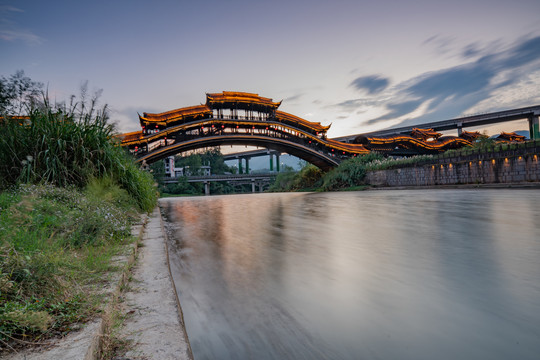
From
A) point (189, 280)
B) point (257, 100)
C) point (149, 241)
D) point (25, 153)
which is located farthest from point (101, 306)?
point (257, 100)

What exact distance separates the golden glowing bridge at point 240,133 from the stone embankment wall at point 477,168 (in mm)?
21679

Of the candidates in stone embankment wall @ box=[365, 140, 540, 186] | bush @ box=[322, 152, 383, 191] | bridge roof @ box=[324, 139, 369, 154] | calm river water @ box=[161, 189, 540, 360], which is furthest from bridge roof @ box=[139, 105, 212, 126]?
calm river water @ box=[161, 189, 540, 360]

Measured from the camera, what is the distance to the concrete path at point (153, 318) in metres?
1.31

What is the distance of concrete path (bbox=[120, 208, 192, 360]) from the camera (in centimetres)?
131

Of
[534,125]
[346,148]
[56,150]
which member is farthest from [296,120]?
[534,125]

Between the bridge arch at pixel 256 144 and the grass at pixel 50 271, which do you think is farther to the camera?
the bridge arch at pixel 256 144

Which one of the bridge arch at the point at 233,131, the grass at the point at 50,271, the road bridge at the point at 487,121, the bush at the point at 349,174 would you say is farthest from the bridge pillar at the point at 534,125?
the grass at the point at 50,271

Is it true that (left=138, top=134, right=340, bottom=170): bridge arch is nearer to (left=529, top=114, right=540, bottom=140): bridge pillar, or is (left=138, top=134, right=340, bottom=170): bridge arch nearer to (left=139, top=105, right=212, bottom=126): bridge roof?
(left=139, top=105, right=212, bottom=126): bridge roof

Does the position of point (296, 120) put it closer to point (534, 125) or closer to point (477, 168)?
point (477, 168)

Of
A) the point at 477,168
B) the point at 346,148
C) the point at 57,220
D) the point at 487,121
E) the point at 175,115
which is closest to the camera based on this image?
the point at 57,220

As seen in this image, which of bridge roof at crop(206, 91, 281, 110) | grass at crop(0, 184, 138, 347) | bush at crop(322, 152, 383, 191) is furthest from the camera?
bridge roof at crop(206, 91, 281, 110)

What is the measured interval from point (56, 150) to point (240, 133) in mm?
40881

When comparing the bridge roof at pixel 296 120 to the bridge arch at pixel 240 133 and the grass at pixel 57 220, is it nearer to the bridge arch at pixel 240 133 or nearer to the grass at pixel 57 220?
the bridge arch at pixel 240 133

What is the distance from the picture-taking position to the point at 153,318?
1.63 m
